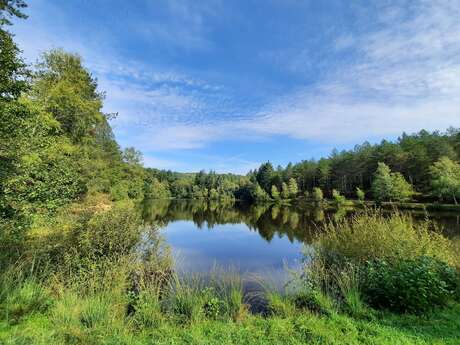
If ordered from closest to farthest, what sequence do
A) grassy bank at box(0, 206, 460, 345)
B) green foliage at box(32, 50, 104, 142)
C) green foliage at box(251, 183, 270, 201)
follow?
grassy bank at box(0, 206, 460, 345) < green foliage at box(32, 50, 104, 142) < green foliage at box(251, 183, 270, 201)

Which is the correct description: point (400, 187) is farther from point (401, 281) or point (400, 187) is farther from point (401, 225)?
point (401, 281)

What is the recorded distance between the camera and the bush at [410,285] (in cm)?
484

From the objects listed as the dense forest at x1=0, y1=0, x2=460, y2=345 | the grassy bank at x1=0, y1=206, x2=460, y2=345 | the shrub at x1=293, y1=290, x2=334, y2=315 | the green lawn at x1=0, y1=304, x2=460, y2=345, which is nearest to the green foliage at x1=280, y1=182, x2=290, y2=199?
the dense forest at x1=0, y1=0, x2=460, y2=345

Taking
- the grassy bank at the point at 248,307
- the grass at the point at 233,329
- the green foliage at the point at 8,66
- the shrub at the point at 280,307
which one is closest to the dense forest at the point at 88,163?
the green foliage at the point at 8,66

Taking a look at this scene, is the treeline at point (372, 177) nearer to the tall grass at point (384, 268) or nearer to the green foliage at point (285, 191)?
the green foliage at point (285, 191)

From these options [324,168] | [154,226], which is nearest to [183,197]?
[324,168]

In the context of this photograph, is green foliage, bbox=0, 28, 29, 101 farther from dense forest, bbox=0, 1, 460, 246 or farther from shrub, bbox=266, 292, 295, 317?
shrub, bbox=266, 292, 295, 317

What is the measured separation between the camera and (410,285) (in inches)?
193

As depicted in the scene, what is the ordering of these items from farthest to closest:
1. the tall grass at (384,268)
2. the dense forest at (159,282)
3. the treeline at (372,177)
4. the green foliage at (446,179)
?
1. the treeline at (372,177)
2. the green foliage at (446,179)
3. the tall grass at (384,268)
4. the dense forest at (159,282)

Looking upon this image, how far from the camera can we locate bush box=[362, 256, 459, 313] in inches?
191

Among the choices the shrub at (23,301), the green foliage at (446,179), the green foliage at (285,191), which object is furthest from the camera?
the green foliage at (285,191)

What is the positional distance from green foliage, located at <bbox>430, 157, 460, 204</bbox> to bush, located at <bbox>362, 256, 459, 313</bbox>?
3947 cm

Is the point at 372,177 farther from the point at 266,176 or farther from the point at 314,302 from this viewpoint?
the point at 314,302

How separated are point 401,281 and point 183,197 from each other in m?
110
